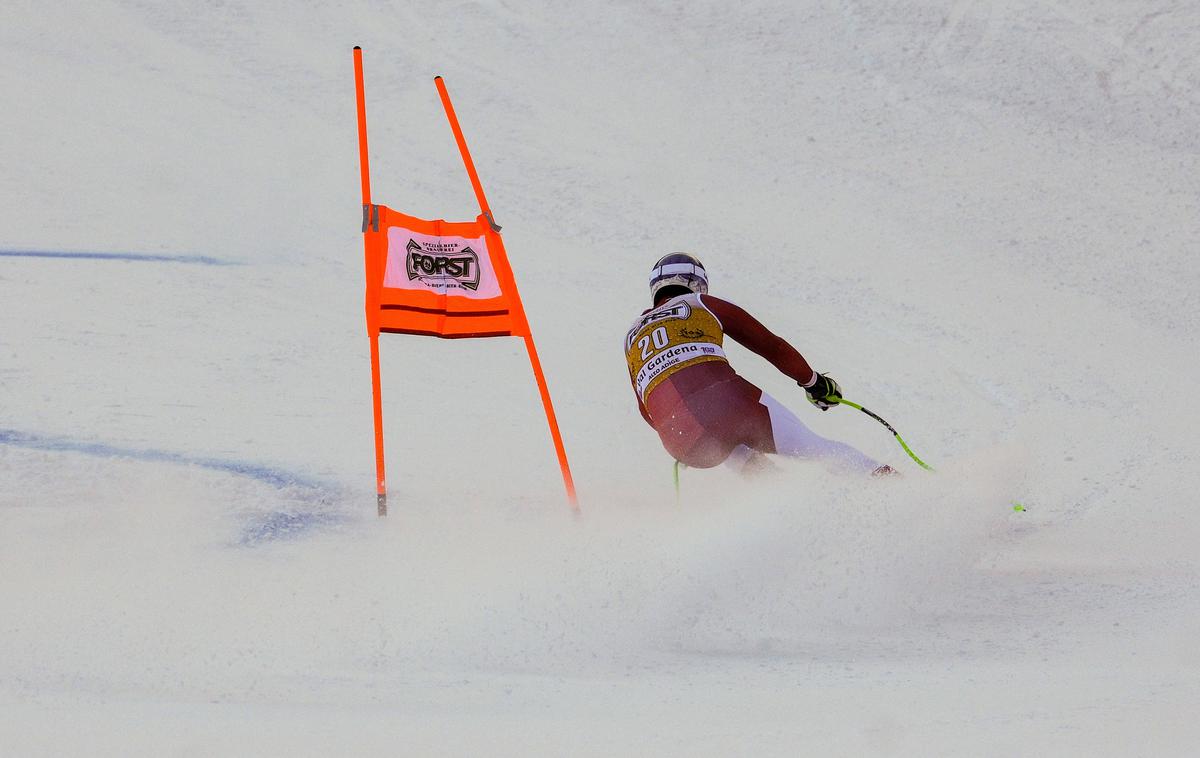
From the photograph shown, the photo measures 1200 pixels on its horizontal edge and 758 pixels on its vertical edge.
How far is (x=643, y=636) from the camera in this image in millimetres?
3057

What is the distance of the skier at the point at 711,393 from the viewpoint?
4.15 m

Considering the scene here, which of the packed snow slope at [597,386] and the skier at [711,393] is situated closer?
the packed snow slope at [597,386]

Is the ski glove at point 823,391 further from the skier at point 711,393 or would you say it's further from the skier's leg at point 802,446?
the skier's leg at point 802,446

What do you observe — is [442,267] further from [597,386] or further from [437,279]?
[597,386]

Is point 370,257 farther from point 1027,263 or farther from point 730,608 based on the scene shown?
point 1027,263

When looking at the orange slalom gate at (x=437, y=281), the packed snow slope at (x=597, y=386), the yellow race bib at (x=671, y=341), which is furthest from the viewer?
the orange slalom gate at (x=437, y=281)

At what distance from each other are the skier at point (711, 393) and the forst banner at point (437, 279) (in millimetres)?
538

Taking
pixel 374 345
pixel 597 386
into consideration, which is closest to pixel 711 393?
pixel 374 345

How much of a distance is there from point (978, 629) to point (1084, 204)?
568 cm

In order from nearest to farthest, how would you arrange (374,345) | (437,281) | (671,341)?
1. (671,341)
2. (374,345)
3. (437,281)

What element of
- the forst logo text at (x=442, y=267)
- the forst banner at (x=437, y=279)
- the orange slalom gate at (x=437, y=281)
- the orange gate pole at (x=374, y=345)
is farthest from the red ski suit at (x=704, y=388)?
the orange gate pole at (x=374, y=345)

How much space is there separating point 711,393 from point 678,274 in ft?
1.99

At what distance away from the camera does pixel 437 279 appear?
454cm

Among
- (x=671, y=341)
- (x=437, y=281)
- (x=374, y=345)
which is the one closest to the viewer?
(x=671, y=341)
